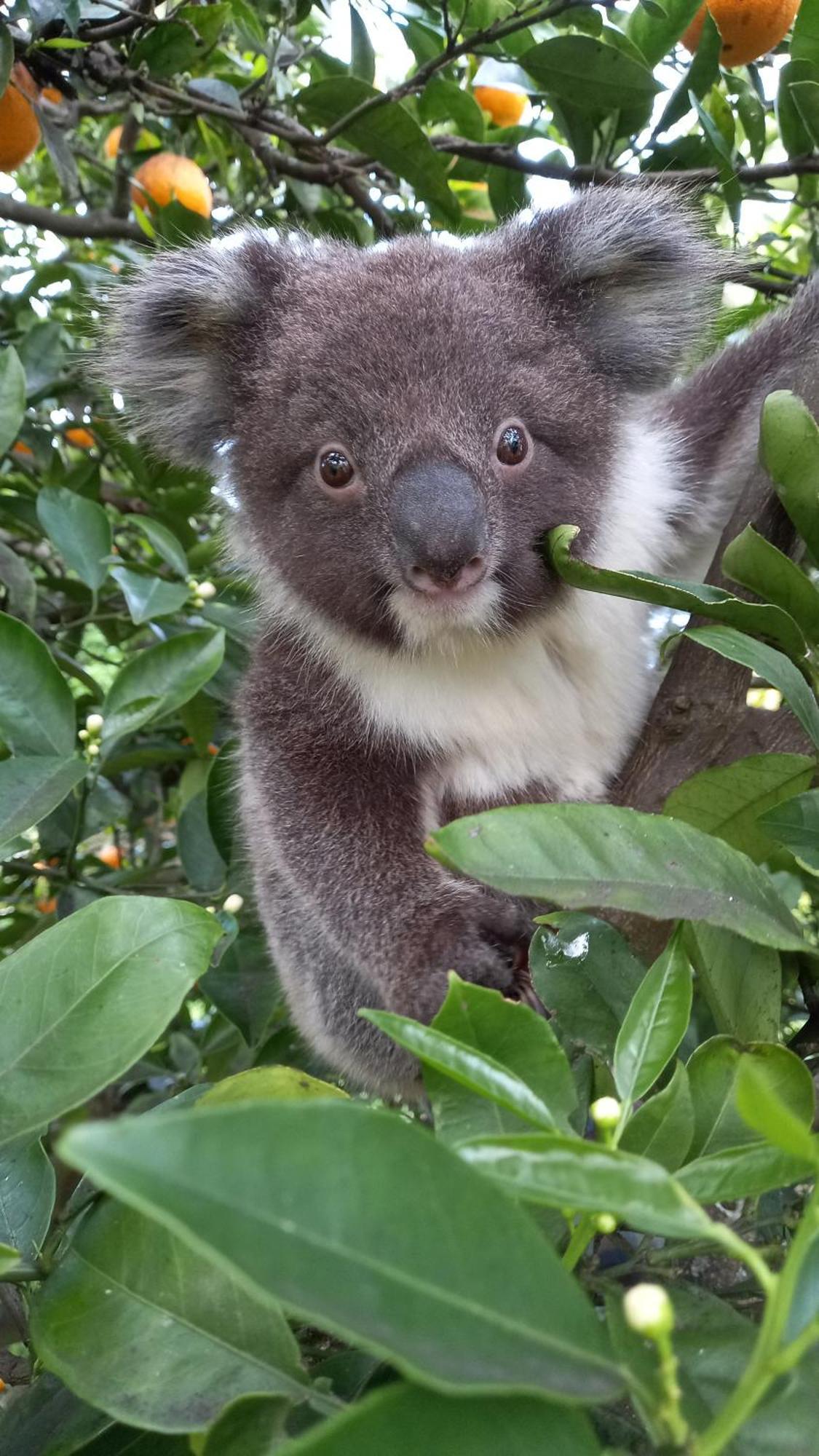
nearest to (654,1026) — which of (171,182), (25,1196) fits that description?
(25,1196)

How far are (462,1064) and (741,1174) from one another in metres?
0.22

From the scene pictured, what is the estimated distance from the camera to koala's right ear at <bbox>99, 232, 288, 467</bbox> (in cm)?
236

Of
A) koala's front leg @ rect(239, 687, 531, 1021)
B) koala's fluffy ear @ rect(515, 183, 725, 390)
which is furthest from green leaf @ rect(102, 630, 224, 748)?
koala's fluffy ear @ rect(515, 183, 725, 390)

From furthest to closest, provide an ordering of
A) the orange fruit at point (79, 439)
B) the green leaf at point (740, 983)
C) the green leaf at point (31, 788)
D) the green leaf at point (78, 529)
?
the orange fruit at point (79, 439), the green leaf at point (78, 529), the green leaf at point (31, 788), the green leaf at point (740, 983)

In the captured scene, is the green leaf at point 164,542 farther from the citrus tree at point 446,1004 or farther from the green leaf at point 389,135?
the green leaf at point 389,135

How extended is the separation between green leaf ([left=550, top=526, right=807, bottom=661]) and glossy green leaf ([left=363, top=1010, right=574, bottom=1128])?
651mm

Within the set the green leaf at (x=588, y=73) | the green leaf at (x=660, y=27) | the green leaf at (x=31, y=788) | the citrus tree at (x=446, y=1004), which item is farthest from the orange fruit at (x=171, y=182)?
the green leaf at (x=31, y=788)

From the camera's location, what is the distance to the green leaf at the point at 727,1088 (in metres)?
0.96

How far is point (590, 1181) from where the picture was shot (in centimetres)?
65

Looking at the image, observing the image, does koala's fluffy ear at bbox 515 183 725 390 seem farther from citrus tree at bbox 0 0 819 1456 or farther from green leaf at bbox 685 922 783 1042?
green leaf at bbox 685 922 783 1042

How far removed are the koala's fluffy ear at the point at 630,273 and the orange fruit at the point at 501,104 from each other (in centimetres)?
93

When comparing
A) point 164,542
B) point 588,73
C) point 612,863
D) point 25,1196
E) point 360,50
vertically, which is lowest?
point 25,1196

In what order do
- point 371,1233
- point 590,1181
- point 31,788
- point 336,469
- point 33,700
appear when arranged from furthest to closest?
1. point 336,469
2. point 33,700
3. point 31,788
4. point 590,1181
5. point 371,1233

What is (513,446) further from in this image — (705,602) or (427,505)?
(705,602)
